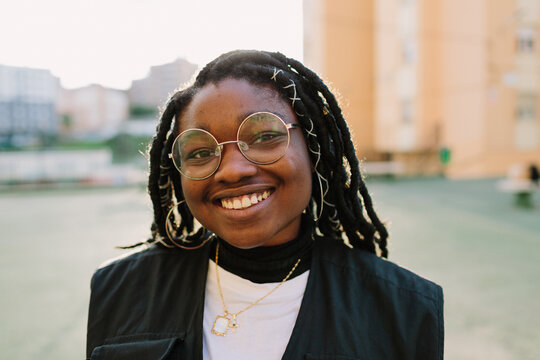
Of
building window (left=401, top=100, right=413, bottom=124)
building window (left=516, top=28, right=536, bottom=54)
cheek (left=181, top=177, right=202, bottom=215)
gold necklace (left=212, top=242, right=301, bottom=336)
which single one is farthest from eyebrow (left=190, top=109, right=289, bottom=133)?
building window (left=516, top=28, right=536, bottom=54)

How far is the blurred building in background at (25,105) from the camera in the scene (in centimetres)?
2022

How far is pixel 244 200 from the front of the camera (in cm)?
130

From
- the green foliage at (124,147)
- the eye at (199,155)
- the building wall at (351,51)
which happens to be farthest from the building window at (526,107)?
the eye at (199,155)

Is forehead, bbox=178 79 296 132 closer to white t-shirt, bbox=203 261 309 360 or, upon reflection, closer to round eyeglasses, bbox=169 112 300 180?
round eyeglasses, bbox=169 112 300 180

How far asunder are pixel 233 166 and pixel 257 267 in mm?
392

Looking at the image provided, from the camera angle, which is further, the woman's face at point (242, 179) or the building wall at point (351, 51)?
the building wall at point (351, 51)

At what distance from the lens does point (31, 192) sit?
1458 cm

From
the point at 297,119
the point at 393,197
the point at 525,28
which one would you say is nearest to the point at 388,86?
the point at 525,28

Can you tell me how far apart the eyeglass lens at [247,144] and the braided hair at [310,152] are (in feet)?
0.48

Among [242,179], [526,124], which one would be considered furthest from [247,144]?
[526,124]

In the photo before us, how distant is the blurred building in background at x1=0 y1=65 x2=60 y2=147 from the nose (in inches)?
853

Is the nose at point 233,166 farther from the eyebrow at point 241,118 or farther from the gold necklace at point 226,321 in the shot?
the gold necklace at point 226,321

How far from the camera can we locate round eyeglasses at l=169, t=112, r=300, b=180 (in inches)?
50.6

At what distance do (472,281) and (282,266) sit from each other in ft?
11.2
